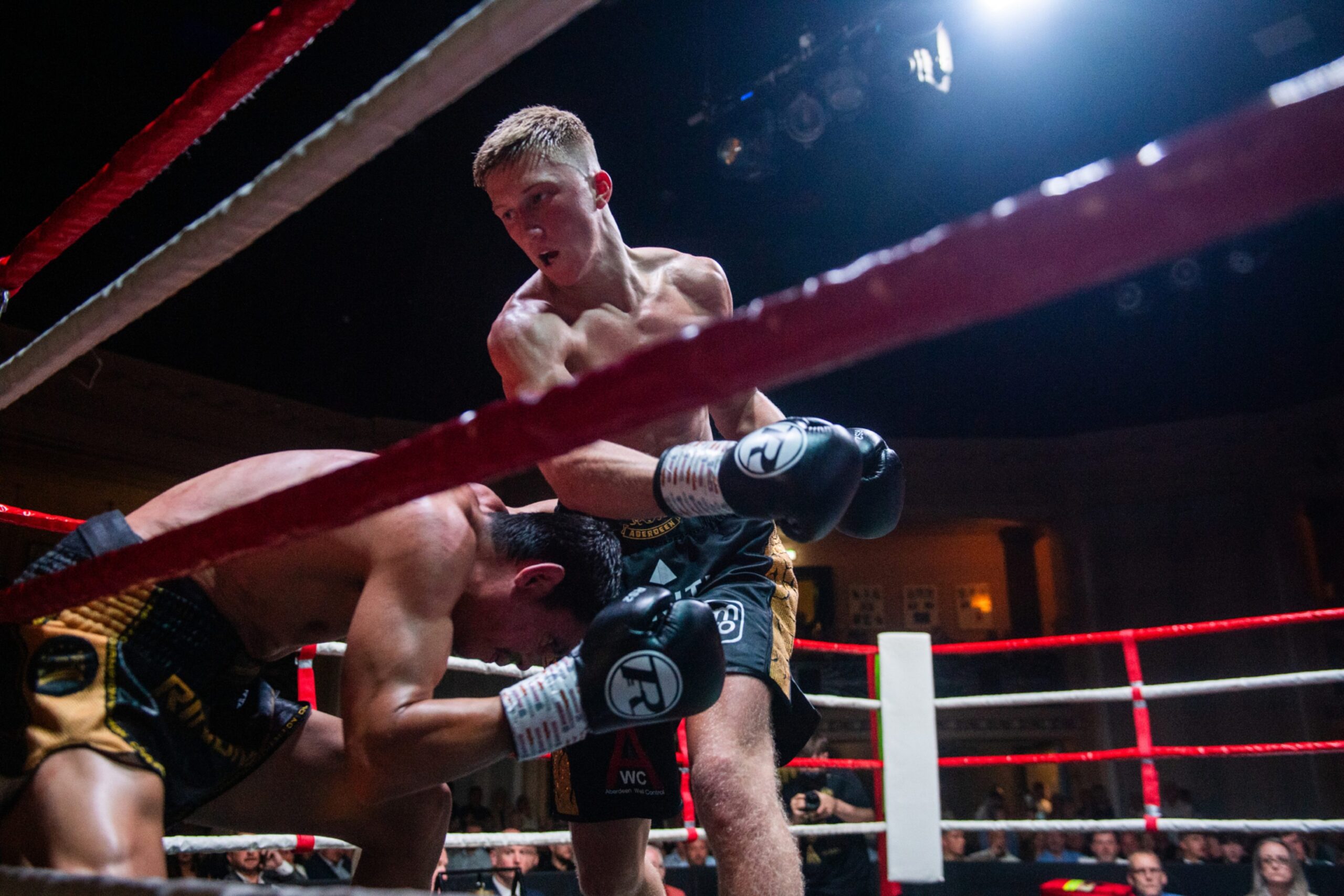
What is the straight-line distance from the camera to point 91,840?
39.0 inches

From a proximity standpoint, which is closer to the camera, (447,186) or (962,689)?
(447,186)

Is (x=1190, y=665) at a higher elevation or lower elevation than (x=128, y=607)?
higher

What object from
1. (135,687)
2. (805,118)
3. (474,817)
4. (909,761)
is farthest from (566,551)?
(474,817)

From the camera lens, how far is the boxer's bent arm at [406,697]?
109 cm

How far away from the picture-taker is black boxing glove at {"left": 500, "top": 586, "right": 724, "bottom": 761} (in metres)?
1.11

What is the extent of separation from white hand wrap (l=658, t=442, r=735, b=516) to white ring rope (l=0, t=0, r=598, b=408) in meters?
0.50

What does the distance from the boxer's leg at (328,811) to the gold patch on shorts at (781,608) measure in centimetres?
54

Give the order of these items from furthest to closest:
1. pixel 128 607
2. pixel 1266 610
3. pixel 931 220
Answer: pixel 1266 610 → pixel 931 220 → pixel 128 607

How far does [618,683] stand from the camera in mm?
1104

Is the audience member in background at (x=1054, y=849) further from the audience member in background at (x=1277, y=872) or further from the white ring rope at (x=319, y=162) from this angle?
the white ring rope at (x=319, y=162)

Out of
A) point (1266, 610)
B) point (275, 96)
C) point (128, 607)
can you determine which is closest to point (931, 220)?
point (275, 96)

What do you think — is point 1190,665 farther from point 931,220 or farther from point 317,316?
point 317,316

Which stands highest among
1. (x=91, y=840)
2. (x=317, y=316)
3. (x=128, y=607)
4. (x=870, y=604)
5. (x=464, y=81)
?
(x=317, y=316)

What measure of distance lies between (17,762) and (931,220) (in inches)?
257
